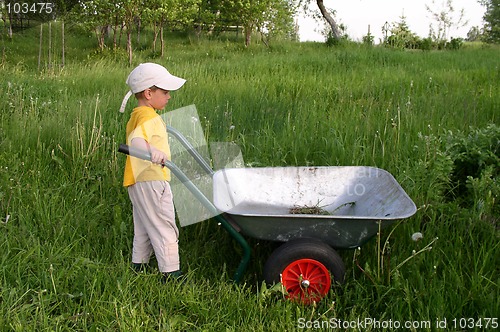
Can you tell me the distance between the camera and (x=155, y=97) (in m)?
3.01

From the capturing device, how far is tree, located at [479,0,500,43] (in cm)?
2623

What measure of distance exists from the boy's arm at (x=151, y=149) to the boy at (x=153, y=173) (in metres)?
0.06

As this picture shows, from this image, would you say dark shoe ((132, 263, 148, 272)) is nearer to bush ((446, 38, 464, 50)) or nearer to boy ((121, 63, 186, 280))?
boy ((121, 63, 186, 280))

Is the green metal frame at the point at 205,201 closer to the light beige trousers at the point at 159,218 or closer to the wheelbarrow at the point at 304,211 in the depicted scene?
the wheelbarrow at the point at 304,211

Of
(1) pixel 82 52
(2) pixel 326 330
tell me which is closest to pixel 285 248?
(2) pixel 326 330

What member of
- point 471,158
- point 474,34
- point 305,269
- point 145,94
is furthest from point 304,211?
point 474,34

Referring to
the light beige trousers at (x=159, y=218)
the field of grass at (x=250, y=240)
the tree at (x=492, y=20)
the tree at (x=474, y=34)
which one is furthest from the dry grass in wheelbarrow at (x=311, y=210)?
the tree at (x=474, y=34)

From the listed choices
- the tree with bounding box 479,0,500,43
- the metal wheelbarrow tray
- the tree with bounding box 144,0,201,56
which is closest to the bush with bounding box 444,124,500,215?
the metal wheelbarrow tray

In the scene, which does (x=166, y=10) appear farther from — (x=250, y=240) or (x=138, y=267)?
(x=138, y=267)

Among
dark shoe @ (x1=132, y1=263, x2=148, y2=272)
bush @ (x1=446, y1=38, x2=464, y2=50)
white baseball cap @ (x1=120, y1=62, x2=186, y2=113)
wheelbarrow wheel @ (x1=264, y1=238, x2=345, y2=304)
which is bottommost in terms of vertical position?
dark shoe @ (x1=132, y1=263, x2=148, y2=272)

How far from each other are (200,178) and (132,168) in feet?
3.54

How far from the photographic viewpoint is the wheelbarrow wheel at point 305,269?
275 centimetres

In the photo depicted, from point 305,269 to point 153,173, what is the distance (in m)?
1.00

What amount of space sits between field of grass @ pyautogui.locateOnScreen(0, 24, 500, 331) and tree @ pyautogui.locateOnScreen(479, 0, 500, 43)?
905 inches
